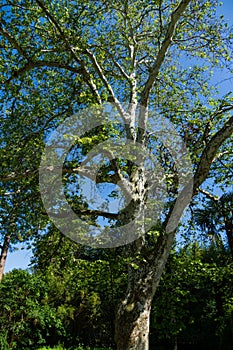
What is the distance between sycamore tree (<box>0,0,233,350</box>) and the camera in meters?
6.02

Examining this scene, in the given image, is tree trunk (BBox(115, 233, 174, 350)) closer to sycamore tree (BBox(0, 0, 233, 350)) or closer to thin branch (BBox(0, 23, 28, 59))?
sycamore tree (BBox(0, 0, 233, 350))

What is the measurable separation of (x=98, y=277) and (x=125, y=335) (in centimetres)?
574

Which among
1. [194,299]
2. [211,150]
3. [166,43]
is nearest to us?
[211,150]

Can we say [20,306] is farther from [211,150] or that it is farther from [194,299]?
[211,150]

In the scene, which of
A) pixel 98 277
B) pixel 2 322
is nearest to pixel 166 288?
pixel 98 277

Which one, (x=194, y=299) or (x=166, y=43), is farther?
(x=194, y=299)

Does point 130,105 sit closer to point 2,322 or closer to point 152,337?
point 2,322

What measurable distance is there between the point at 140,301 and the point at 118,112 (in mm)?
4021

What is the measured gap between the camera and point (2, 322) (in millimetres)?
11227

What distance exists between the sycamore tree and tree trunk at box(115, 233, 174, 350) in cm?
2

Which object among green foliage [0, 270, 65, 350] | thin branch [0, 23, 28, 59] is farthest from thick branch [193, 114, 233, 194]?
green foliage [0, 270, 65, 350]

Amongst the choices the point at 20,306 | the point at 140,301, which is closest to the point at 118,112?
the point at 140,301

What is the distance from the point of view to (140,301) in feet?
19.1

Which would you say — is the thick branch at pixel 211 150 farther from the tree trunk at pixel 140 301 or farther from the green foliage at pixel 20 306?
the green foliage at pixel 20 306
